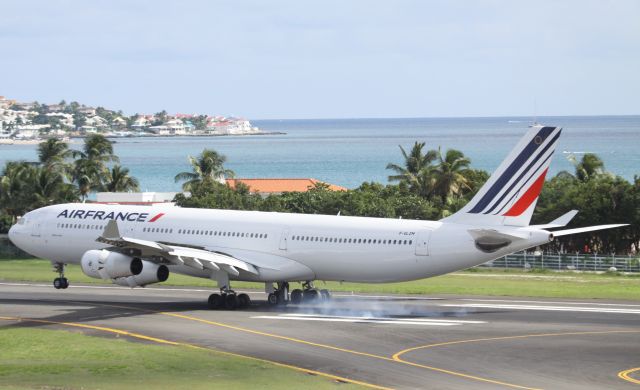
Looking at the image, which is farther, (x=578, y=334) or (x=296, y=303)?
(x=296, y=303)

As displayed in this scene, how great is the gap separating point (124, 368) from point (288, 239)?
16149mm

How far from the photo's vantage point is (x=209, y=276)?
158 ft

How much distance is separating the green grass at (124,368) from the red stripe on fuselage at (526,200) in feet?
46.6

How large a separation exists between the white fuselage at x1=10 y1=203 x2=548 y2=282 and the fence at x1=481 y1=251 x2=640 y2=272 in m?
25.0

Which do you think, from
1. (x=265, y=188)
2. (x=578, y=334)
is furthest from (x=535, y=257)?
(x=265, y=188)

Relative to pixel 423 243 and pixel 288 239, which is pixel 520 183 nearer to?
pixel 423 243

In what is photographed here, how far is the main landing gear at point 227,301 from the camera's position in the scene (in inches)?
1860

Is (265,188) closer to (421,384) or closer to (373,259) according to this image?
(373,259)

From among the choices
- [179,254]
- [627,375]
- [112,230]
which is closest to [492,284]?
[179,254]

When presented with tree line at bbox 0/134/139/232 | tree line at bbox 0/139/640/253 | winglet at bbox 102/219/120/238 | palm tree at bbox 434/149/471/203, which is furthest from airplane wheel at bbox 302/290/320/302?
tree line at bbox 0/134/139/232

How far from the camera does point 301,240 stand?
1861 inches

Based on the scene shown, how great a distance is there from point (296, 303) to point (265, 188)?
68606 millimetres

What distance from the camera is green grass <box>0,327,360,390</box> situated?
2984cm

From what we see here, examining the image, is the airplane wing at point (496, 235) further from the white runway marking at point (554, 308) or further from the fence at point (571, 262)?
the fence at point (571, 262)
